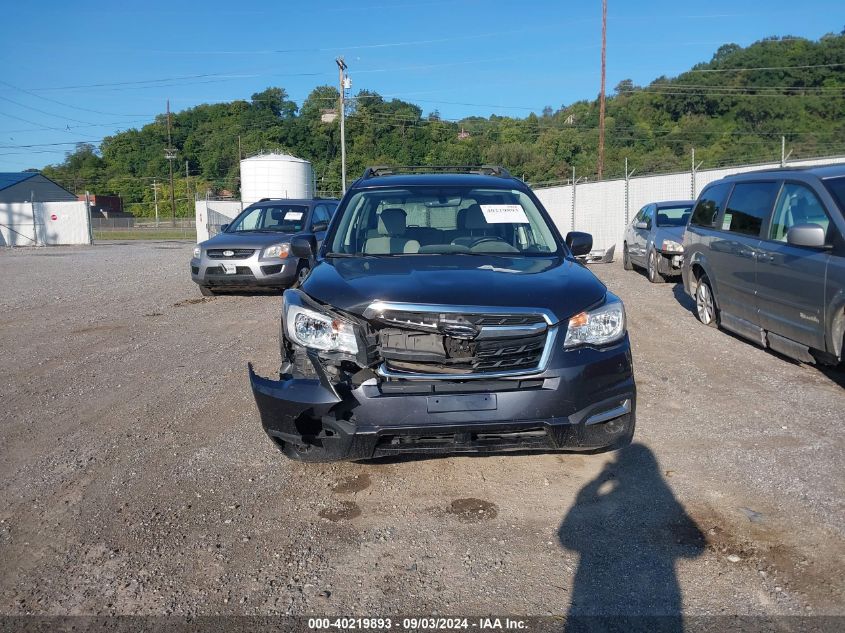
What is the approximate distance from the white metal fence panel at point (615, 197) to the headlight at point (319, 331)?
627 inches

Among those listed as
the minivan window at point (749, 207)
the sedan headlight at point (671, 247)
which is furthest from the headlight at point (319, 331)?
the sedan headlight at point (671, 247)

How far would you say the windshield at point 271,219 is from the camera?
12617 millimetres

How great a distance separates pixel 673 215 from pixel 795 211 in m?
8.09

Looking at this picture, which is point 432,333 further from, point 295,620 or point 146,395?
point 146,395

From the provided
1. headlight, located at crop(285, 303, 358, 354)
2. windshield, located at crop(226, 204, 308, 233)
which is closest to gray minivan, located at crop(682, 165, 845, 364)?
headlight, located at crop(285, 303, 358, 354)

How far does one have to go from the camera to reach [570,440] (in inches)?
138

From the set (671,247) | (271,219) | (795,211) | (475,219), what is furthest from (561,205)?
(475,219)

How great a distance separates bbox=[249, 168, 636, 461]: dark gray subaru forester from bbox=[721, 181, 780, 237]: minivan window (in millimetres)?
4163

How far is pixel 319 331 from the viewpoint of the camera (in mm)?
3660

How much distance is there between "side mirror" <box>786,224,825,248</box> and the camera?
18.9 ft

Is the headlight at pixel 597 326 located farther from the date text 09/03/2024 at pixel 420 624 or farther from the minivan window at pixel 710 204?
the minivan window at pixel 710 204

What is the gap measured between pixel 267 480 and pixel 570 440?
1.71 metres

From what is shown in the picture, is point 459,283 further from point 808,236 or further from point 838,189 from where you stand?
point 838,189

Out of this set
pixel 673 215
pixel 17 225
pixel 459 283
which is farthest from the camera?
pixel 17 225
